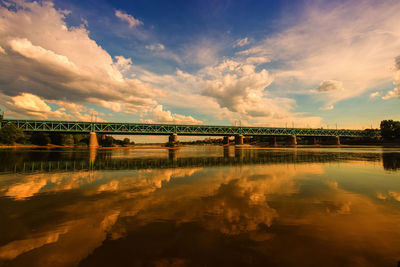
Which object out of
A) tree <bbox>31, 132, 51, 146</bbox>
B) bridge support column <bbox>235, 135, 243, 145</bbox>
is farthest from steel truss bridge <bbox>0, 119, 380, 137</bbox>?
tree <bbox>31, 132, 51, 146</bbox>

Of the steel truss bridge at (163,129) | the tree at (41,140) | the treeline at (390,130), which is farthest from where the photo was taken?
the treeline at (390,130)

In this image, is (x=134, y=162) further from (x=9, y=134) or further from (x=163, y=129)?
(x=163, y=129)

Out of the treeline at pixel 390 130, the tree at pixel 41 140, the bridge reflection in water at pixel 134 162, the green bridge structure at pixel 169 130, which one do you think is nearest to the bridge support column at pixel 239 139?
the green bridge structure at pixel 169 130

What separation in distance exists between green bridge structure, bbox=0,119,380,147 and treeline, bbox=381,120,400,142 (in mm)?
28951

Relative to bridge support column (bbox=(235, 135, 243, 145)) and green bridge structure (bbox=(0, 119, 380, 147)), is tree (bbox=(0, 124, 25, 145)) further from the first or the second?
bridge support column (bbox=(235, 135, 243, 145))

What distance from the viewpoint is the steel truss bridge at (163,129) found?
117m

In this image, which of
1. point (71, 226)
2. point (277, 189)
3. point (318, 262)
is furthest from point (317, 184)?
point (71, 226)

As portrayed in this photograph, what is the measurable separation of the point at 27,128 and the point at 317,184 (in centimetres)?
15940

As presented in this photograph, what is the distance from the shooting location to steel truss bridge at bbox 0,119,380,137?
383 ft

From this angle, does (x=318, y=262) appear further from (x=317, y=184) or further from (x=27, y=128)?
(x=27, y=128)

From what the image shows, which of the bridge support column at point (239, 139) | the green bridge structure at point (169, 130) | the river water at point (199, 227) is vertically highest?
the green bridge structure at point (169, 130)

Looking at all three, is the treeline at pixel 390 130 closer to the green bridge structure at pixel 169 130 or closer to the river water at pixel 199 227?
the green bridge structure at pixel 169 130

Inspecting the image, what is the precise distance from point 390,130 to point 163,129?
7149 inches

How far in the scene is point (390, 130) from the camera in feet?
455
